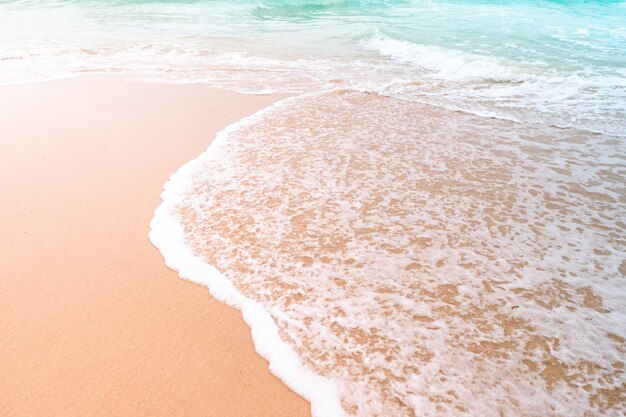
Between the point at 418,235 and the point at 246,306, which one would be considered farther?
the point at 418,235

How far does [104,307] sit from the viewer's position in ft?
8.91

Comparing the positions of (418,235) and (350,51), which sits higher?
(418,235)

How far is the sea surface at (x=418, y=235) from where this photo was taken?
228 centimetres

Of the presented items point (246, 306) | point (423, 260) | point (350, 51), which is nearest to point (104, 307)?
point (246, 306)

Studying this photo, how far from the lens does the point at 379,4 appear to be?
26531 millimetres

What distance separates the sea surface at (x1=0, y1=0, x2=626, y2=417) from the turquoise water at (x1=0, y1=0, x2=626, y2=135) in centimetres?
13

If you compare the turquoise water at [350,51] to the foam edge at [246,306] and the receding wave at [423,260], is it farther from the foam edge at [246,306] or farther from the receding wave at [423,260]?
the foam edge at [246,306]

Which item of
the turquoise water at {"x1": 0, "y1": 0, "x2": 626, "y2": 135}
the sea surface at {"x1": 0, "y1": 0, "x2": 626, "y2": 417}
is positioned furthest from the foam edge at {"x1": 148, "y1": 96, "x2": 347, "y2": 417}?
the turquoise water at {"x1": 0, "y1": 0, "x2": 626, "y2": 135}

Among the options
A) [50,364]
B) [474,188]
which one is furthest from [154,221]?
A: [474,188]

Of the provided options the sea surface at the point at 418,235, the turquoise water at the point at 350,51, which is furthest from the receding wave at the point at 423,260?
the turquoise water at the point at 350,51

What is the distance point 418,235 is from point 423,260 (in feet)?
1.16

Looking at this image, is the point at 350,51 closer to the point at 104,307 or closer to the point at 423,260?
the point at 423,260

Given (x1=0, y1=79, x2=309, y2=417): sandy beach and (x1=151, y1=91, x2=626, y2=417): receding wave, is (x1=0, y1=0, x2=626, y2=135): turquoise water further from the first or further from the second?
(x1=0, y1=79, x2=309, y2=417): sandy beach

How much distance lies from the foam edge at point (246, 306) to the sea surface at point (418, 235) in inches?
0.5
